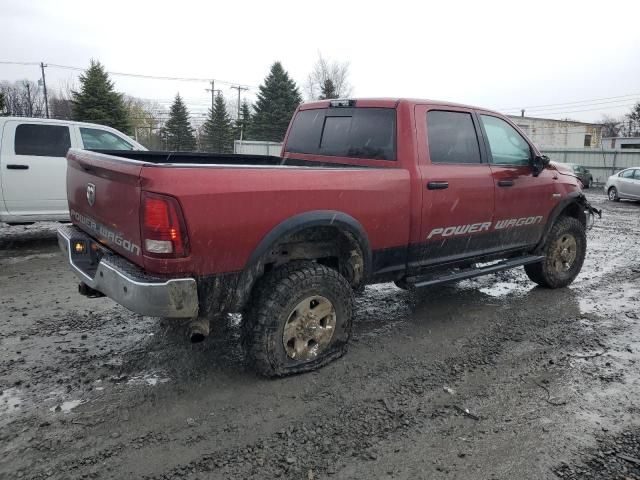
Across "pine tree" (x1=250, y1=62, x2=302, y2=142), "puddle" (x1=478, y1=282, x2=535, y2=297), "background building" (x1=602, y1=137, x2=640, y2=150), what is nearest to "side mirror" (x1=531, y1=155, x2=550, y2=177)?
"puddle" (x1=478, y1=282, x2=535, y2=297)

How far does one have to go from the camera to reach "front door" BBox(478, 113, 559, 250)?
15.7 ft

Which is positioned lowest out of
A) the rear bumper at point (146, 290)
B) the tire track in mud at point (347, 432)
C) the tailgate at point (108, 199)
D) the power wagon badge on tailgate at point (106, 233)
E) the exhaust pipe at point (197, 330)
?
the tire track in mud at point (347, 432)

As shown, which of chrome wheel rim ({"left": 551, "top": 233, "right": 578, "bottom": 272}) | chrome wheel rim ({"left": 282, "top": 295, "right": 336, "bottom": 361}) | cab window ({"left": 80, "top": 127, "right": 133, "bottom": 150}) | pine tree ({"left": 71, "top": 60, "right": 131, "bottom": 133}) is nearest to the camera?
chrome wheel rim ({"left": 282, "top": 295, "right": 336, "bottom": 361})

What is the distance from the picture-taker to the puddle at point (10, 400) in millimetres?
3019

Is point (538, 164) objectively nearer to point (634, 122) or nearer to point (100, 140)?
point (100, 140)

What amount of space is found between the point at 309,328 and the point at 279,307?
0.35 metres

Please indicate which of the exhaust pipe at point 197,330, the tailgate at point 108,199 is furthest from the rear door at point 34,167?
the exhaust pipe at point 197,330

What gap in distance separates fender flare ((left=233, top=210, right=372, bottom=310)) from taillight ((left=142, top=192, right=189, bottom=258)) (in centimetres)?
46

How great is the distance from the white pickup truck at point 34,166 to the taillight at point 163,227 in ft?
17.1

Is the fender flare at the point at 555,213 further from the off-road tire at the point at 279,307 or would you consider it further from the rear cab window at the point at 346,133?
the off-road tire at the point at 279,307

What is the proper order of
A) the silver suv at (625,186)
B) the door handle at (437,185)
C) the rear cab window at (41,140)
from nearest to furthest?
the door handle at (437,185) → the rear cab window at (41,140) → the silver suv at (625,186)

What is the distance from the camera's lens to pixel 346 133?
178 inches

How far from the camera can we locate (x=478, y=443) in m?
2.78

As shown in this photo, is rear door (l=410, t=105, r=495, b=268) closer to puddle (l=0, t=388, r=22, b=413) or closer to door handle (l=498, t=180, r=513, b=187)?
door handle (l=498, t=180, r=513, b=187)
